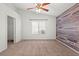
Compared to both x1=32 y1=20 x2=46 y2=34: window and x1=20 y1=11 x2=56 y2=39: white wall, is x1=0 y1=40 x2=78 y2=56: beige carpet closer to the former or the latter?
x1=20 y1=11 x2=56 y2=39: white wall

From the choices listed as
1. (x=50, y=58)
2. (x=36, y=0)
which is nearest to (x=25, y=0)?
(x=36, y=0)

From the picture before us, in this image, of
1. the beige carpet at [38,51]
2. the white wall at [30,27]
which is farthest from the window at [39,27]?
the beige carpet at [38,51]

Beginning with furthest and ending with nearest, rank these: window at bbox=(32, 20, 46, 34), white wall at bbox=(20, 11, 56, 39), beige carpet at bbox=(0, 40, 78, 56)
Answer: window at bbox=(32, 20, 46, 34) → white wall at bbox=(20, 11, 56, 39) → beige carpet at bbox=(0, 40, 78, 56)

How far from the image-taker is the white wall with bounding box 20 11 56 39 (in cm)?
943

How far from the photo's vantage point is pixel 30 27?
31.6 feet

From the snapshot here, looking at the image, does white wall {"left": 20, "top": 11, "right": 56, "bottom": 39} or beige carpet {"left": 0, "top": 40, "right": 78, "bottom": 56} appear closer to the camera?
beige carpet {"left": 0, "top": 40, "right": 78, "bottom": 56}

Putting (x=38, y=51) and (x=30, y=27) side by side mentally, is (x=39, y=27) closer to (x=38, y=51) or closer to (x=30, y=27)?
(x=30, y=27)

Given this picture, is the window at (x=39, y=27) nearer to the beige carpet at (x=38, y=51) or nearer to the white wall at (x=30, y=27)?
the white wall at (x=30, y=27)

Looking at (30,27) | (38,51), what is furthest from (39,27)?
(38,51)

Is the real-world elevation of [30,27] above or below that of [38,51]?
above

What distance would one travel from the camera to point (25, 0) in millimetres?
1648

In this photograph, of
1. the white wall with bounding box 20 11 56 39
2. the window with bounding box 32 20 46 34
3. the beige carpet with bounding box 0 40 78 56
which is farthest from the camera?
the window with bounding box 32 20 46 34

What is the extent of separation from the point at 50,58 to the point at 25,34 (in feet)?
26.3

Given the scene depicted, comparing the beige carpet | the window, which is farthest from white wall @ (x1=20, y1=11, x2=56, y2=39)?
the beige carpet
